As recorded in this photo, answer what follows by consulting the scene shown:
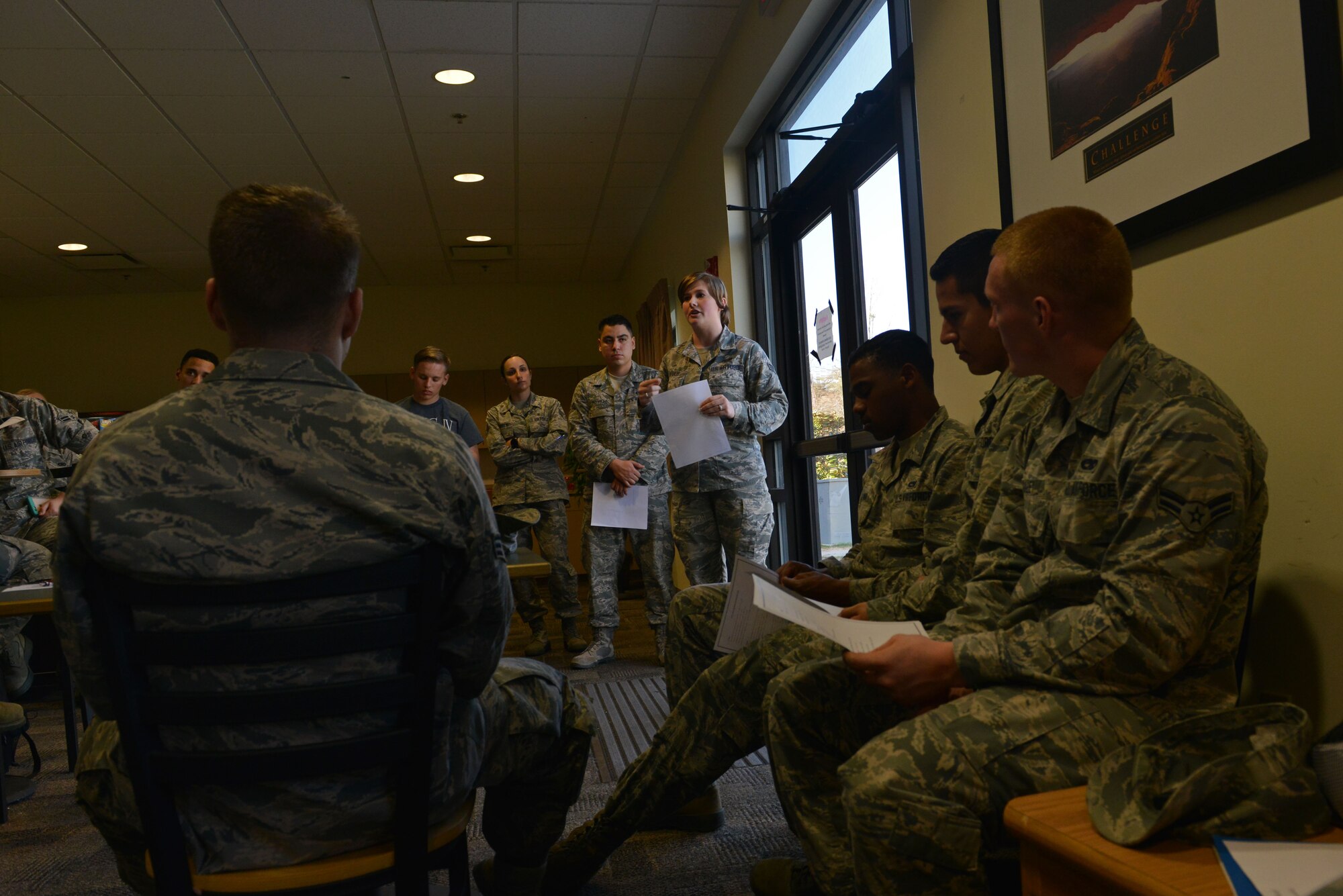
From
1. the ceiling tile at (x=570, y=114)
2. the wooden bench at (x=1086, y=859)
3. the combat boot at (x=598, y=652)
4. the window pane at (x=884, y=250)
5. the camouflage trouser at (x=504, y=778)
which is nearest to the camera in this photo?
the wooden bench at (x=1086, y=859)

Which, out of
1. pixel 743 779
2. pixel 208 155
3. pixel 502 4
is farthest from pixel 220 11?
pixel 743 779

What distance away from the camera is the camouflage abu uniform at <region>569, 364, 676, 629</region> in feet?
13.4

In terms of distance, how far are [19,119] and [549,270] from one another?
4.20m

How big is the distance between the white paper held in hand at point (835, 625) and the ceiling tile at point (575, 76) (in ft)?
11.2

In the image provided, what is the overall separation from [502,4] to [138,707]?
3.36 metres

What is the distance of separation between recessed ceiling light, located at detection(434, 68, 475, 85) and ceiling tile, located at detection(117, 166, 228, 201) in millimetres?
1769

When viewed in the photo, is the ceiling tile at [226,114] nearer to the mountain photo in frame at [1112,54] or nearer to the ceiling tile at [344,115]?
the ceiling tile at [344,115]

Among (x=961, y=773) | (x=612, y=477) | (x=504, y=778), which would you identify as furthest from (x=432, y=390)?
(x=961, y=773)

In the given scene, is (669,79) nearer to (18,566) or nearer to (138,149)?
(138,149)

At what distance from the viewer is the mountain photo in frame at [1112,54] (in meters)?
1.41

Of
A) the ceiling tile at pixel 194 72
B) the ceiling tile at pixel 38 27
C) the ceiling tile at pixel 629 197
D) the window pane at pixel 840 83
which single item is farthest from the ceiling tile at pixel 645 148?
the ceiling tile at pixel 38 27

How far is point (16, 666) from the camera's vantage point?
360 centimetres

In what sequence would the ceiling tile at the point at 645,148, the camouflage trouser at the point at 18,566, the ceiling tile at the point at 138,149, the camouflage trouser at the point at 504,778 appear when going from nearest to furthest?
the camouflage trouser at the point at 504,778, the camouflage trouser at the point at 18,566, the ceiling tile at the point at 138,149, the ceiling tile at the point at 645,148

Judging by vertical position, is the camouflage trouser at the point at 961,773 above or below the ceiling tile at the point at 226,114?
below
